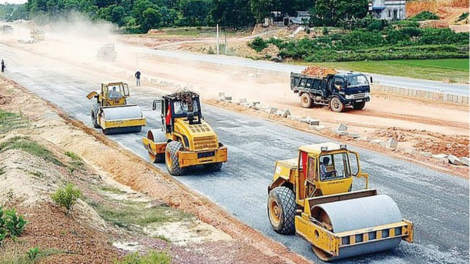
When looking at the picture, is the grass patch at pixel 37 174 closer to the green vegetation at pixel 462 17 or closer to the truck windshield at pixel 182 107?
the truck windshield at pixel 182 107

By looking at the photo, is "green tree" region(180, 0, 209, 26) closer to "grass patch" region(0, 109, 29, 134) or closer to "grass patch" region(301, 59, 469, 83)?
"grass patch" region(301, 59, 469, 83)

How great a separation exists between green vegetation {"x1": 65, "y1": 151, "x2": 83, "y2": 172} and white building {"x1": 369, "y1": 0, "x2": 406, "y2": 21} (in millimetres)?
106725

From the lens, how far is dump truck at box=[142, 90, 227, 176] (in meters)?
19.7

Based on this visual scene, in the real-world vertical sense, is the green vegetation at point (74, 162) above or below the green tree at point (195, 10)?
below

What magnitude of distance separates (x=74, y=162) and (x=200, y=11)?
104m

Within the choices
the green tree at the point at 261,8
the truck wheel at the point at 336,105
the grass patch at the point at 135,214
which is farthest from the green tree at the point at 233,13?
the grass patch at the point at 135,214

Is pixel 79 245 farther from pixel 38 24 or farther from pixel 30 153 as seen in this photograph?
pixel 38 24

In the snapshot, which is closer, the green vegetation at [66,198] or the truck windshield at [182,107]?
the green vegetation at [66,198]

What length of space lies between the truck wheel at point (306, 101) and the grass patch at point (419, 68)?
17.4 meters

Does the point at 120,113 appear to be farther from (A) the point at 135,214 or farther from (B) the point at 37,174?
(A) the point at 135,214

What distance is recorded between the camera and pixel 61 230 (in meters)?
12.0

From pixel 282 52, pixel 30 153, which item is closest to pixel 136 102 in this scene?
pixel 30 153

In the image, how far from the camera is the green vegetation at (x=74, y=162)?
21244mm

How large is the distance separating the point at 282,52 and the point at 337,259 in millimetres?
63633
